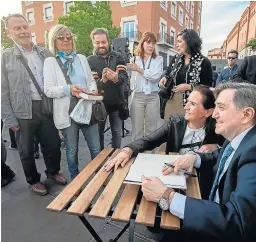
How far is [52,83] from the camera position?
2.31 meters

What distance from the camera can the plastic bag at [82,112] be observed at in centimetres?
234

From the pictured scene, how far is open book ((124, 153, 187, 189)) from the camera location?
4.05 feet

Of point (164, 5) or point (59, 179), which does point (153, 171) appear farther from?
point (164, 5)

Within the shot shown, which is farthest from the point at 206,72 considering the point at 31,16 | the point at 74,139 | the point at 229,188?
the point at 31,16

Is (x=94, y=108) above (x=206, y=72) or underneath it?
underneath

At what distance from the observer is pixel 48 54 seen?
8.22ft

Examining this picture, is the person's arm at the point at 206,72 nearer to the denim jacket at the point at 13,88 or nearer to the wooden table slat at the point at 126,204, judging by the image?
the wooden table slat at the point at 126,204

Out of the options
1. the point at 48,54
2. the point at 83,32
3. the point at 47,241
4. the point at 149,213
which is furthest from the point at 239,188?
the point at 83,32

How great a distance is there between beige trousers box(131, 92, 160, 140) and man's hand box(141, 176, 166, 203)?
2067mm

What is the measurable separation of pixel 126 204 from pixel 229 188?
20.6 inches

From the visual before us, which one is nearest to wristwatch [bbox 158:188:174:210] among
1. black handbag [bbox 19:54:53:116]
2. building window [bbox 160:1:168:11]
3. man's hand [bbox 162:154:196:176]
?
man's hand [bbox 162:154:196:176]

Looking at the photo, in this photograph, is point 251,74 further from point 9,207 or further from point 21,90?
point 9,207

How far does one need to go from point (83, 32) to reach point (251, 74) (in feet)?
48.2

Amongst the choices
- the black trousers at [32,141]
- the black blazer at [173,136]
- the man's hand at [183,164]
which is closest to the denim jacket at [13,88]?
the black trousers at [32,141]
